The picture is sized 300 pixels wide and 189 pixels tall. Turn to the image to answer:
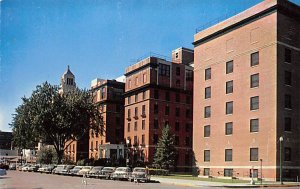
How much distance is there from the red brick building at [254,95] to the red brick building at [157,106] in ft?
61.7

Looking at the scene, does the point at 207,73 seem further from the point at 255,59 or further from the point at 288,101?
the point at 288,101

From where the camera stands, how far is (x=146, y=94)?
284 ft

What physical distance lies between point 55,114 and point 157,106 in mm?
21608

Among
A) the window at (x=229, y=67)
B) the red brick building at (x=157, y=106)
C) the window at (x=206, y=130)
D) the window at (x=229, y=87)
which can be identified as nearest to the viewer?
the window at (x=229, y=87)

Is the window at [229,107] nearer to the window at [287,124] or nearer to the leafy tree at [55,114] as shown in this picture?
the window at [287,124]

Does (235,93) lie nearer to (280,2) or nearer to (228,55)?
(228,55)

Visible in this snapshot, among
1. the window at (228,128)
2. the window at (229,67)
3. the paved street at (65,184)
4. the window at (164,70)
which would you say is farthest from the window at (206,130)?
the paved street at (65,184)

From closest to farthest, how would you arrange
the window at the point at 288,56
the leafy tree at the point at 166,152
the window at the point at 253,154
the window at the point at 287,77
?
the window at the point at 253,154
the window at the point at 287,77
the window at the point at 288,56
the leafy tree at the point at 166,152

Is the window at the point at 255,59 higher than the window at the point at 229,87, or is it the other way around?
the window at the point at 255,59

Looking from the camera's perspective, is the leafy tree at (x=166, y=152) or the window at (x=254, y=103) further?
the leafy tree at (x=166, y=152)

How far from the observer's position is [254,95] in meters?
58.5

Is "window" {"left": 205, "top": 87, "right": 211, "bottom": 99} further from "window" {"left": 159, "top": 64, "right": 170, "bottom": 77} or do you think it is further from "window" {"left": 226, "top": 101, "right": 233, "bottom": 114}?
"window" {"left": 159, "top": 64, "right": 170, "bottom": 77}

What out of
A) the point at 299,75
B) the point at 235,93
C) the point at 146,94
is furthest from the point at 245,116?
the point at 146,94

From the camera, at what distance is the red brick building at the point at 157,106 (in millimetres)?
85188
